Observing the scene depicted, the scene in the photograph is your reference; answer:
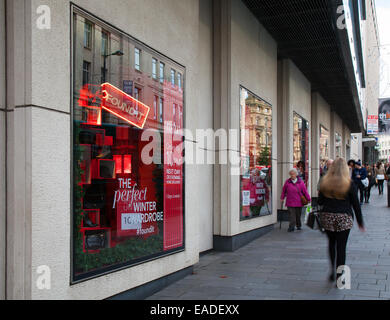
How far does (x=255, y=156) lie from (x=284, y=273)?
4343mm

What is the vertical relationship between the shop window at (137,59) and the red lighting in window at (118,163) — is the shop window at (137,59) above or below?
above

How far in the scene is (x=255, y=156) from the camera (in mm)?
10969

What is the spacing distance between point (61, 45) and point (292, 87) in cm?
1157

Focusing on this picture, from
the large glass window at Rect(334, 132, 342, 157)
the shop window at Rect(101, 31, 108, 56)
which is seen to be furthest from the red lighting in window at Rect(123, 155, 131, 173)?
the large glass window at Rect(334, 132, 342, 157)

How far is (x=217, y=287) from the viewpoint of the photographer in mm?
6230

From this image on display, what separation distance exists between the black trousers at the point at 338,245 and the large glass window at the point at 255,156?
11.9 ft

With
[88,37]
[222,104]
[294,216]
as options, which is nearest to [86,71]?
[88,37]

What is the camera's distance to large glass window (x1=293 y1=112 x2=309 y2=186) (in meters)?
15.5

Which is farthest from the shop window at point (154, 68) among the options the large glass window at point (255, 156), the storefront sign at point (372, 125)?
the storefront sign at point (372, 125)

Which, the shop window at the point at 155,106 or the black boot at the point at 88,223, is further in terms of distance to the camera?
the shop window at the point at 155,106

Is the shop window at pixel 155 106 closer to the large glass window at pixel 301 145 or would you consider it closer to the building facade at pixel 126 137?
the building facade at pixel 126 137

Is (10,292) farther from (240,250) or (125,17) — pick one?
(240,250)

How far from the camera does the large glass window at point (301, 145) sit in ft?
50.8

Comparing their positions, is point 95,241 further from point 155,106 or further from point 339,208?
point 339,208
